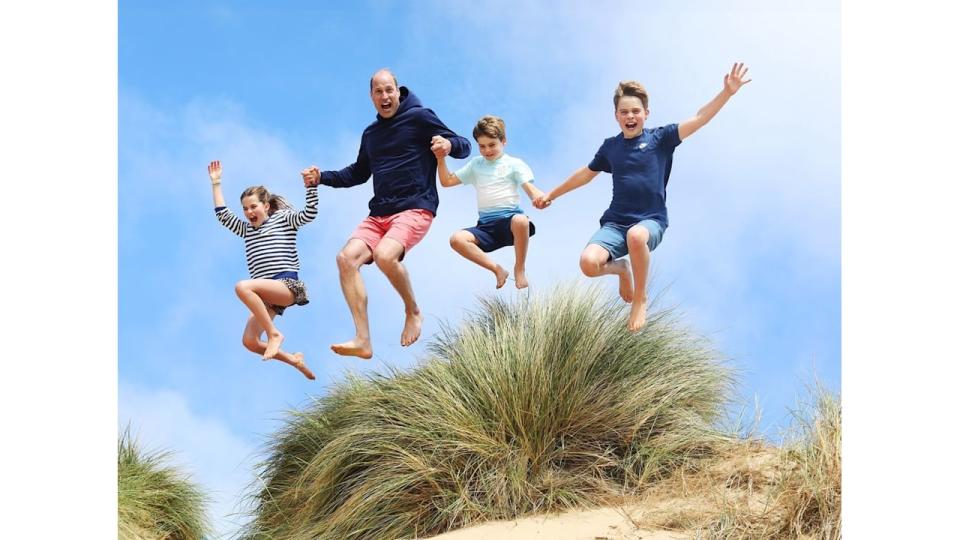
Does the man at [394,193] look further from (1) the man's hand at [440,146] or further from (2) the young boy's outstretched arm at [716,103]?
(2) the young boy's outstretched arm at [716,103]

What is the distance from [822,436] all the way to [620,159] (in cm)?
228

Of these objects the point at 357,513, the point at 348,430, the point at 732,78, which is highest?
the point at 732,78

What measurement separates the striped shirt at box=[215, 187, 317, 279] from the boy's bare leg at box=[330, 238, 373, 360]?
42cm

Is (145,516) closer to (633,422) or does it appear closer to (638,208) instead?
(633,422)

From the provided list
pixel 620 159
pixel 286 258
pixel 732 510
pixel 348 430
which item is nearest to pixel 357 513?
pixel 348 430

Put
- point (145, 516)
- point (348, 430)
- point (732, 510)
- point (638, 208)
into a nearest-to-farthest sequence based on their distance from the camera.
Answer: point (732, 510), point (638, 208), point (348, 430), point (145, 516)

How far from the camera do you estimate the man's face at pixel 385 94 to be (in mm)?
7953

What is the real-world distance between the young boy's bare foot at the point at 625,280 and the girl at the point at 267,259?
2340 millimetres

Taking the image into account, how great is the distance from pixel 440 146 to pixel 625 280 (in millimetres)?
1658

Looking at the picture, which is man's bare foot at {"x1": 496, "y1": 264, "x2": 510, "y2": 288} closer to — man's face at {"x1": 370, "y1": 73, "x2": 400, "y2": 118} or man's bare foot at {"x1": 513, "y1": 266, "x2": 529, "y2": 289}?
man's bare foot at {"x1": 513, "y1": 266, "x2": 529, "y2": 289}

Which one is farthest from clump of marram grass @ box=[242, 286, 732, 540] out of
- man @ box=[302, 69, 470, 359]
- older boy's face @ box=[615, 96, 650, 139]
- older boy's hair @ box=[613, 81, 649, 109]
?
older boy's hair @ box=[613, 81, 649, 109]

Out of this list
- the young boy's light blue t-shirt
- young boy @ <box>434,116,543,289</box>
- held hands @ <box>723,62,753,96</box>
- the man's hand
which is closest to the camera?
held hands @ <box>723,62,753,96</box>

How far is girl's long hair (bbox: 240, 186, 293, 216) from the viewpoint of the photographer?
319 inches

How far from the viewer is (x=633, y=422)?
7.42 meters
